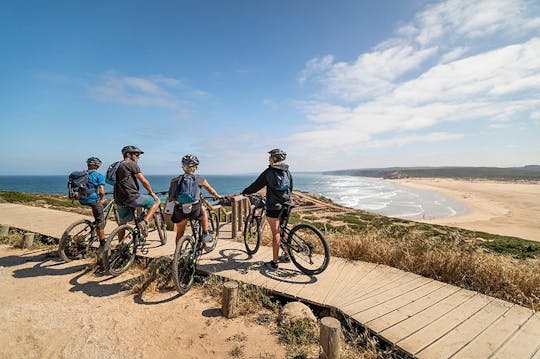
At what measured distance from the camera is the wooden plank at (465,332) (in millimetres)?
3009

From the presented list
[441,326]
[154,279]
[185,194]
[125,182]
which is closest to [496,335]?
[441,326]

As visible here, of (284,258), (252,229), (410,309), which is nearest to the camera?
(410,309)

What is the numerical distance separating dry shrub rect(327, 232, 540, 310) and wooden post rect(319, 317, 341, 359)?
3.39 metres

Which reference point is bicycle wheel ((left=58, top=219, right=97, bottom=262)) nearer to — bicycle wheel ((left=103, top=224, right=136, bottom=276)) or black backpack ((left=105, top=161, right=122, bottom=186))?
bicycle wheel ((left=103, top=224, right=136, bottom=276))

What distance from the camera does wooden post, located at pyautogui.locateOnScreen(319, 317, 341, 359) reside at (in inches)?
115

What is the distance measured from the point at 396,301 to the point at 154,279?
468 cm

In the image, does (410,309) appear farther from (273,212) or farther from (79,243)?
(79,243)

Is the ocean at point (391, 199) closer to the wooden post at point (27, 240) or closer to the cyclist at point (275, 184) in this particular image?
the cyclist at point (275, 184)

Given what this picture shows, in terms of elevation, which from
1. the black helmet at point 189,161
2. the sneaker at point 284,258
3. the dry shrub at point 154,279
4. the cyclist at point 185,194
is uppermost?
the black helmet at point 189,161

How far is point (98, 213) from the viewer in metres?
6.01

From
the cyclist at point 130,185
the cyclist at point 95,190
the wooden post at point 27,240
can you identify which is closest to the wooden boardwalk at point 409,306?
the cyclist at point 130,185

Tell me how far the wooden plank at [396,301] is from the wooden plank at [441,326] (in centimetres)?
50

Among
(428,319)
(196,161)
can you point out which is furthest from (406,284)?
(196,161)

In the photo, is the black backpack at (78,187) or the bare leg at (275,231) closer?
the bare leg at (275,231)
